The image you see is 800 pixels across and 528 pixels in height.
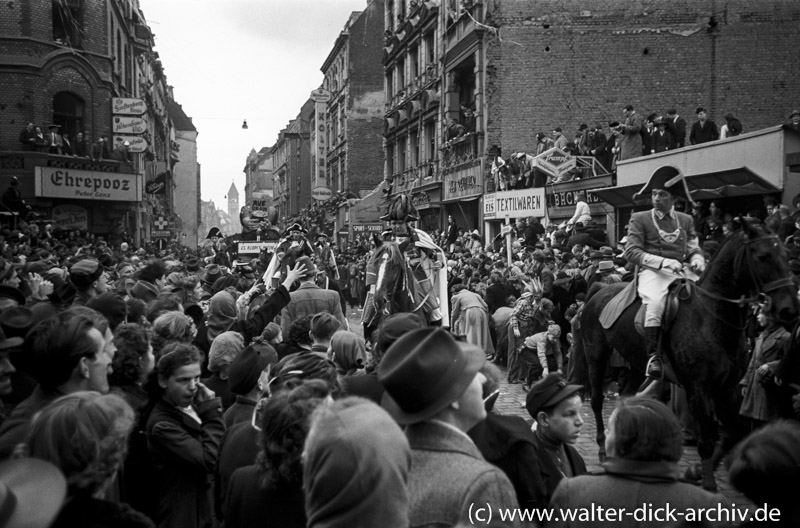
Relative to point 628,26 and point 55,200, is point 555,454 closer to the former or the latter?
point 628,26

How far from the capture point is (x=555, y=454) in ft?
14.1

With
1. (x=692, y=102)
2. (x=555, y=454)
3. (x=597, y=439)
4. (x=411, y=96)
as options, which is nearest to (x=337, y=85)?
(x=411, y=96)

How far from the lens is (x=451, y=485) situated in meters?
2.50

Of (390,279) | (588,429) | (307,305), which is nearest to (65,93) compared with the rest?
(307,305)

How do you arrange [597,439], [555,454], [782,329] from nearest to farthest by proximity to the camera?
[555,454]
[782,329]
[597,439]

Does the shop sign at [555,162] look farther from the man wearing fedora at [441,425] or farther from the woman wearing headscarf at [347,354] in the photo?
the man wearing fedora at [441,425]

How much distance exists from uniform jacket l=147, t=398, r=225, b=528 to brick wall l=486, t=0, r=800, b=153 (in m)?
24.0

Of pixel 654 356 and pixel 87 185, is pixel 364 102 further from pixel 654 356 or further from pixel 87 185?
pixel 654 356

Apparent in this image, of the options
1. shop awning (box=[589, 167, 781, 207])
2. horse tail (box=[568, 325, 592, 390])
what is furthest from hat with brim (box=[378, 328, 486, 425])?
shop awning (box=[589, 167, 781, 207])

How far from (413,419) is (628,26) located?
26.4m

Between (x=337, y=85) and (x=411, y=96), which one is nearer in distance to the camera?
(x=411, y=96)

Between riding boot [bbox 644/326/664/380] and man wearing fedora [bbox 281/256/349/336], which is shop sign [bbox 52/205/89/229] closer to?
man wearing fedora [bbox 281/256/349/336]

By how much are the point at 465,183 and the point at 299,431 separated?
26.3m

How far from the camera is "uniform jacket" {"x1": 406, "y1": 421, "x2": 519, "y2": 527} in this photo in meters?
2.47
